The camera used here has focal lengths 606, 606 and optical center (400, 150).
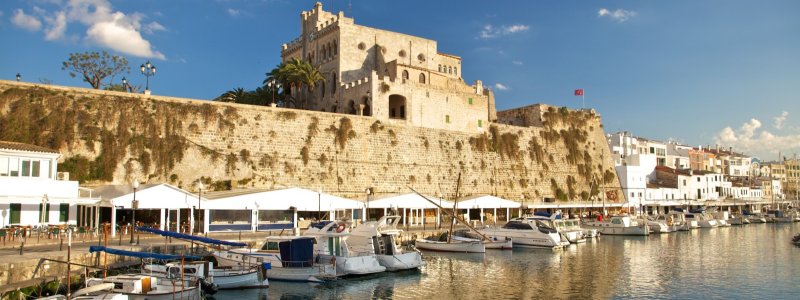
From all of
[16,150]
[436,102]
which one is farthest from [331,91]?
[16,150]

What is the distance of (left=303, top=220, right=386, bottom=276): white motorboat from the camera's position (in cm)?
2522

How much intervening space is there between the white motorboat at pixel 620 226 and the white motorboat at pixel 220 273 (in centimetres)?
3419

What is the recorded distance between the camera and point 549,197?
60.6m

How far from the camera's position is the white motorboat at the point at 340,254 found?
25.2m

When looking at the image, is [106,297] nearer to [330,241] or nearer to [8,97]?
[330,241]

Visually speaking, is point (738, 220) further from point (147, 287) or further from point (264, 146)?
point (147, 287)

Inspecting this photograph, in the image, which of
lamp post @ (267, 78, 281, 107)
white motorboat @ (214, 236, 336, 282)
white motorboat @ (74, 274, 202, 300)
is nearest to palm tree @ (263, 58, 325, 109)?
lamp post @ (267, 78, 281, 107)

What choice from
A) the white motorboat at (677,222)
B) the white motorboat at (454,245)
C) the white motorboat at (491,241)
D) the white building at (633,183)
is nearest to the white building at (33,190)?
the white motorboat at (454,245)

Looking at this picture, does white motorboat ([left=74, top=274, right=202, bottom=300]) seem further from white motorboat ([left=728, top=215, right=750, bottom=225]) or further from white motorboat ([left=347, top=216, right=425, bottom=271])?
white motorboat ([left=728, top=215, right=750, bottom=225])

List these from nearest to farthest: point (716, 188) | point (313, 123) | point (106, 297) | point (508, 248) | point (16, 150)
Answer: point (106, 297) < point (16, 150) < point (508, 248) < point (313, 123) < point (716, 188)

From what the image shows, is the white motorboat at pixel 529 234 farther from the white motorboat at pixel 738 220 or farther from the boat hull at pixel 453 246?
the white motorboat at pixel 738 220

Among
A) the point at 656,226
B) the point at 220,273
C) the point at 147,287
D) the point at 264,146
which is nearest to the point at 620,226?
the point at 656,226

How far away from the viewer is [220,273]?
2228 centimetres

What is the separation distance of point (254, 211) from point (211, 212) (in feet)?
10.8
